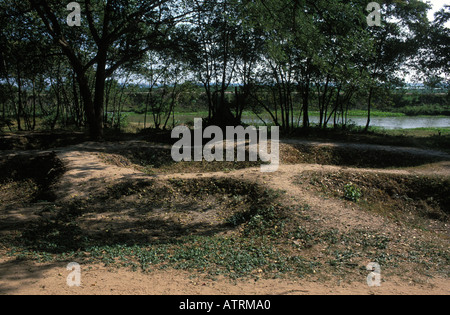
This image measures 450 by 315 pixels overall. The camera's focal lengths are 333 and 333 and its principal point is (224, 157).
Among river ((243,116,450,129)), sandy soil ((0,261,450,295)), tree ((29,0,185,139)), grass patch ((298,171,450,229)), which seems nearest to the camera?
sandy soil ((0,261,450,295))

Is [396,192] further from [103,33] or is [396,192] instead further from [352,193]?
[103,33]

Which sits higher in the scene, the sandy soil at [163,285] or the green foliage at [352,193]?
the green foliage at [352,193]

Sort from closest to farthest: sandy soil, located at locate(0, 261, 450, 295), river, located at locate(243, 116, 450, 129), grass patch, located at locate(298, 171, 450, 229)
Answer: sandy soil, located at locate(0, 261, 450, 295)
grass patch, located at locate(298, 171, 450, 229)
river, located at locate(243, 116, 450, 129)

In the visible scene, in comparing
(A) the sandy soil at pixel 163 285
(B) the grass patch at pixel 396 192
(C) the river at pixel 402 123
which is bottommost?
(A) the sandy soil at pixel 163 285

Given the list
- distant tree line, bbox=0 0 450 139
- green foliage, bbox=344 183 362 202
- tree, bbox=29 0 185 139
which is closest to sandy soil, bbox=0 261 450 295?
green foliage, bbox=344 183 362 202

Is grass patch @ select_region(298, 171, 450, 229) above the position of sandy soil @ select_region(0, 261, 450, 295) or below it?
above

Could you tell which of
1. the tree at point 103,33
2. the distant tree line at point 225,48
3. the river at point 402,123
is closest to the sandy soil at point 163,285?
the distant tree line at point 225,48

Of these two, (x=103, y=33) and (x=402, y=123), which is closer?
(x=103, y=33)

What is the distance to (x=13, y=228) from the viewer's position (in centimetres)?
560

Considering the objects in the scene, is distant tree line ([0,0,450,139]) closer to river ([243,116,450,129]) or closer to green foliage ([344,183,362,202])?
green foliage ([344,183,362,202])

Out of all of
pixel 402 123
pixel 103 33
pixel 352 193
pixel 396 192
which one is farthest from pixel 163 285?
pixel 402 123

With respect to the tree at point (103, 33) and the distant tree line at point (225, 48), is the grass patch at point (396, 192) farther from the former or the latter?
the tree at point (103, 33)

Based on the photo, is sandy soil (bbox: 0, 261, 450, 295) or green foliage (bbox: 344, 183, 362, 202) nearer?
sandy soil (bbox: 0, 261, 450, 295)

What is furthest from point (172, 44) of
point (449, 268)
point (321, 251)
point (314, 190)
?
point (449, 268)
